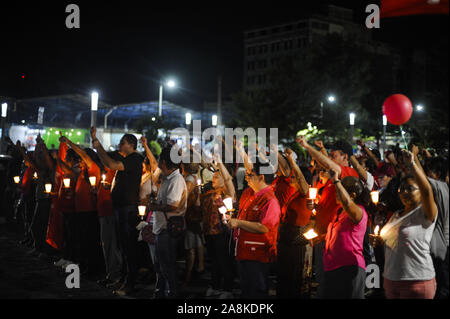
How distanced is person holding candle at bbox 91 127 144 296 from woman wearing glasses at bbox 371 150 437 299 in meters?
3.98

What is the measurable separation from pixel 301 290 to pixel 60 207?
16.0 ft

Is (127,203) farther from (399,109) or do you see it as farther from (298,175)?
(399,109)

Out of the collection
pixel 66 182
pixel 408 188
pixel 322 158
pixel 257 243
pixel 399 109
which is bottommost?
pixel 257 243

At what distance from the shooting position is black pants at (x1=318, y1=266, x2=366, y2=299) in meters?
4.27

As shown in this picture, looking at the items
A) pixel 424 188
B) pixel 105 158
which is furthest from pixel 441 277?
pixel 105 158

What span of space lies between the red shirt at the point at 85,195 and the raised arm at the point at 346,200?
5068mm

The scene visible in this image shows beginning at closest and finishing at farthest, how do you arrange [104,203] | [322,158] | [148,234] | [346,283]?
[346,283]
[322,158]
[148,234]
[104,203]

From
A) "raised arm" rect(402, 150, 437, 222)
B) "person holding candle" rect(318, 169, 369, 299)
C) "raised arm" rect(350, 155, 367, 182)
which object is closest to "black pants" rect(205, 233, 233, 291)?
"raised arm" rect(350, 155, 367, 182)

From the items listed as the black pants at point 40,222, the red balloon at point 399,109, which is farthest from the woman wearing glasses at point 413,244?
the black pants at point 40,222

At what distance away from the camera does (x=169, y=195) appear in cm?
603

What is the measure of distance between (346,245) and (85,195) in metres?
5.13

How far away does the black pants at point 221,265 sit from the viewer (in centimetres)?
684

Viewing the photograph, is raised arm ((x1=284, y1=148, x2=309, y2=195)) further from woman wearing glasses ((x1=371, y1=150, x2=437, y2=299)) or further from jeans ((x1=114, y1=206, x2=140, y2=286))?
jeans ((x1=114, y1=206, x2=140, y2=286))
